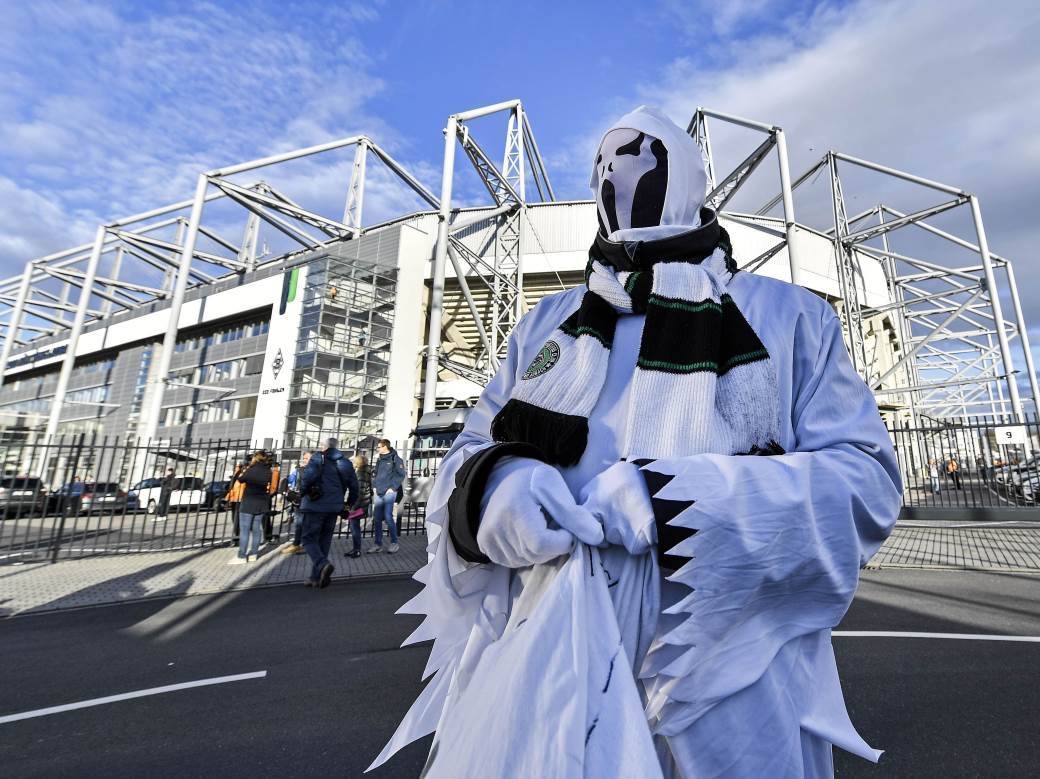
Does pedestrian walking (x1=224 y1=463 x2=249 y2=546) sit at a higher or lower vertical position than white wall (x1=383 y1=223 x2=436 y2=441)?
lower

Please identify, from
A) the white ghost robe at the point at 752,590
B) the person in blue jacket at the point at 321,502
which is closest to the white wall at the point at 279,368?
the person in blue jacket at the point at 321,502

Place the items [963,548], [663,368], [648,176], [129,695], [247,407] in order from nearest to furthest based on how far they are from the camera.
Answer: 1. [663,368]
2. [648,176]
3. [129,695]
4. [963,548]
5. [247,407]

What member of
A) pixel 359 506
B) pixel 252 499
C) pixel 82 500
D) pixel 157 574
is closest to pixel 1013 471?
pixel 359 506

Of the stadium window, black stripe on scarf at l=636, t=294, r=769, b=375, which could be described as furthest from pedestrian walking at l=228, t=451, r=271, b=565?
the stadium window

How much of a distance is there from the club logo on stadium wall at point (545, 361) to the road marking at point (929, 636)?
4.72 metres

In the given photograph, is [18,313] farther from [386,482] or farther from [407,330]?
[386,482]

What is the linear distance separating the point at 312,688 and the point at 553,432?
3664 millimetres

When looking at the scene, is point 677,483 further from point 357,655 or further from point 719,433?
point 357,655

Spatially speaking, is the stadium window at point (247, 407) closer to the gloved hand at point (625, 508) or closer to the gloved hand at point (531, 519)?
the gloved hand at point (531, 519)

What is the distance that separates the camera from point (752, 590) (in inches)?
26.8

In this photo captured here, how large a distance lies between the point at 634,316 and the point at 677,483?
0.41 meters

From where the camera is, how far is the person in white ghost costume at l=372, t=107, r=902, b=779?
0.65 m

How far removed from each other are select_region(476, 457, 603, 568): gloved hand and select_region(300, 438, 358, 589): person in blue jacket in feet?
21.3

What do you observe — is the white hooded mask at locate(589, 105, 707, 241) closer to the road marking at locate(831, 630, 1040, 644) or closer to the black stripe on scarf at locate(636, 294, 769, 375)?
the black stripe on scarf at locate(636, 294, 769, 375)
